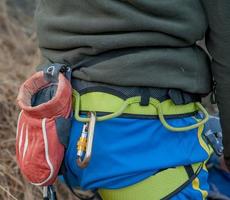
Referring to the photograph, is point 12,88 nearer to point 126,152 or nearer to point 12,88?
point 12,88

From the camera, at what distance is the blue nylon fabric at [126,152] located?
1488 millimetres

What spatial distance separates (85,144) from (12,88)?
1.50m

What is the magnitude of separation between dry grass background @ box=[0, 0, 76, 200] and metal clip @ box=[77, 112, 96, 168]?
862 millimetres

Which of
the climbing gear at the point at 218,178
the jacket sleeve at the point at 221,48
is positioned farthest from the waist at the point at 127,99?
the climbing gear at the point at 218,178

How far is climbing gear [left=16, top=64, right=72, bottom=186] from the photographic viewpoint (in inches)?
56.5

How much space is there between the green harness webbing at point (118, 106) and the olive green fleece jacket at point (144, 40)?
5 cm

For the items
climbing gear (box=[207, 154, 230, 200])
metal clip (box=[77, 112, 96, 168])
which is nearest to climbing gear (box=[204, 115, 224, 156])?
metal clip (box=[77, 112, 96, 168])

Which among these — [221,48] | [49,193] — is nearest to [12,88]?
[49,193]

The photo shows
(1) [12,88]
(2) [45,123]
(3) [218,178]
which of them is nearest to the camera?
(2) [45,123]

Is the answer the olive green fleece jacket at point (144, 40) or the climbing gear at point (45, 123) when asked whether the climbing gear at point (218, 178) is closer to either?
the olive green fleece jacket at point (144, 40)

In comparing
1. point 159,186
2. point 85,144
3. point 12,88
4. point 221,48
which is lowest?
point 12,88

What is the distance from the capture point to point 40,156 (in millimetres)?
1459

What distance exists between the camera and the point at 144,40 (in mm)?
1448

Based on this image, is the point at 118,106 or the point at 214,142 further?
the point at 214,142
